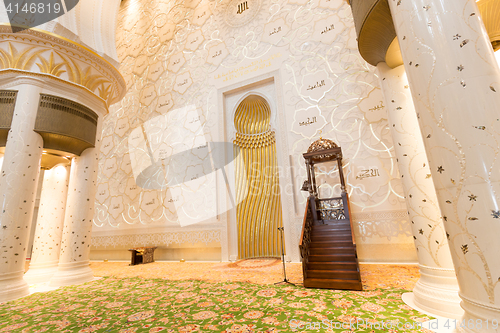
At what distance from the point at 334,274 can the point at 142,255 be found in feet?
15.7

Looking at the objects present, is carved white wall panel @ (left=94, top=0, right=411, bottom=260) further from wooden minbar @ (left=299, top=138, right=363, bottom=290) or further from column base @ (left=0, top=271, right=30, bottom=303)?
column base @ (left=0, top=271, right=30, bottom=303)

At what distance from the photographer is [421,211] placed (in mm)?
2096

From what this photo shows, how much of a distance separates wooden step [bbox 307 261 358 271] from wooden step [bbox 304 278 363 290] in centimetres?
18

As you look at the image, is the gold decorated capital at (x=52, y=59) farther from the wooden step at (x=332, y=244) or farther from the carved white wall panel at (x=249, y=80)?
the wooden step at (x=332, y=244)

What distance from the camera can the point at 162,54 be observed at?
7449mm

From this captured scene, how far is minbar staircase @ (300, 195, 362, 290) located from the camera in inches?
109

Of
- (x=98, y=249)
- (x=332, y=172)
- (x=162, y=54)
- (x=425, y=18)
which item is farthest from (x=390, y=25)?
(x=98, y=249)

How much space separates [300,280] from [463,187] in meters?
2.57

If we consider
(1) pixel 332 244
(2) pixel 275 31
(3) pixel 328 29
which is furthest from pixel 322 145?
(2) pixel 275 31

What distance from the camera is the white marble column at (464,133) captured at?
1.07 metres

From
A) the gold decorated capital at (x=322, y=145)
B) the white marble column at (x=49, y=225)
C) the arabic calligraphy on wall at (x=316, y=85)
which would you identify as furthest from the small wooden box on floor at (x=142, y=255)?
the arabic calligraphy on wall at (x=316, y=85)

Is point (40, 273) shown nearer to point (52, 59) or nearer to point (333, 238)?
point (52, 59)

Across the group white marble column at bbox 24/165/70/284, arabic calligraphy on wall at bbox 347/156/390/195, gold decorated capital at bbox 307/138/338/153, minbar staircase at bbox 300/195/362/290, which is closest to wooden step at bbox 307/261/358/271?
minbar staircase at bbox 300/195/362/290

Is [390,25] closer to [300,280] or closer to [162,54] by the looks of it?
[300,280]
